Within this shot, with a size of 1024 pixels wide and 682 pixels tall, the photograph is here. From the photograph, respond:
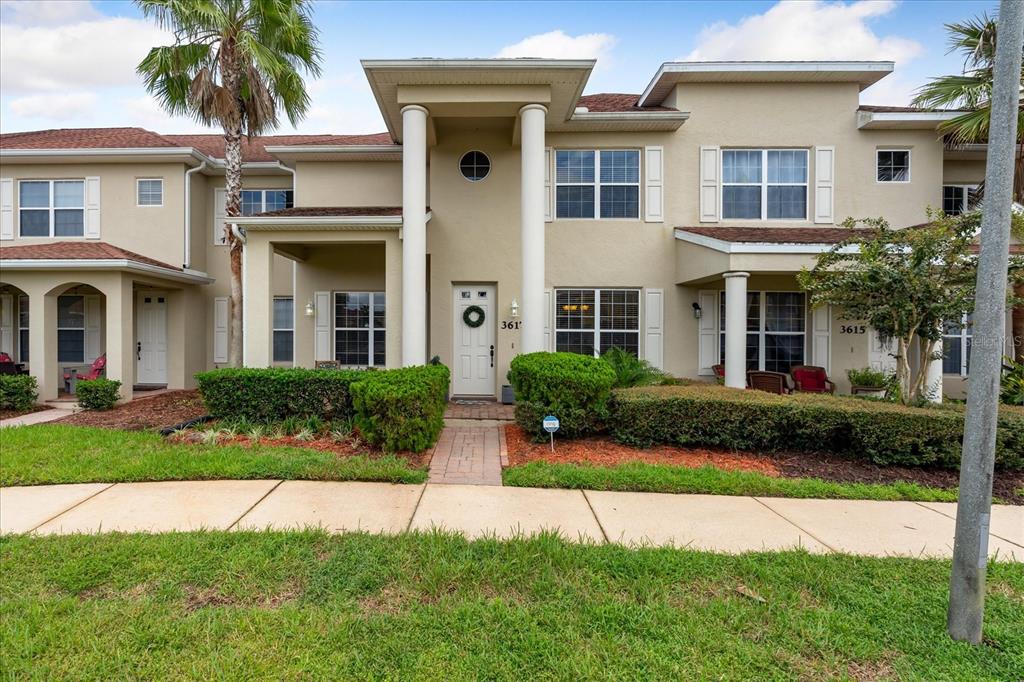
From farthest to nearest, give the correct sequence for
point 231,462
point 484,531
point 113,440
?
point 113,440, point 231,462, point 484,531

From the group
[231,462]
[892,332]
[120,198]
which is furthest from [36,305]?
[892,332]

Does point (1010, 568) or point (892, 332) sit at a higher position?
point (892, 332)

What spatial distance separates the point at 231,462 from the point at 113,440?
2.51 metres

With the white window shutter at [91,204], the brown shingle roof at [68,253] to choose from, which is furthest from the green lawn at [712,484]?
the white window shutter at [91,204]

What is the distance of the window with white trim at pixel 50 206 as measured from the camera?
12203 mm

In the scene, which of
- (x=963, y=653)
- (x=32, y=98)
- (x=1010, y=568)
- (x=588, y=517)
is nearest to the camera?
(x=963, y=653)

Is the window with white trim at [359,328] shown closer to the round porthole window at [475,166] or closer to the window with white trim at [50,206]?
the round porthole window at [475,166]

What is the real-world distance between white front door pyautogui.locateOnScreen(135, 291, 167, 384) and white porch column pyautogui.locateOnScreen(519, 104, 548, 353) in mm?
10513

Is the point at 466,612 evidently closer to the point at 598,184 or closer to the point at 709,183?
the point at 598,184

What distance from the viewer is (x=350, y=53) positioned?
8.59 metres

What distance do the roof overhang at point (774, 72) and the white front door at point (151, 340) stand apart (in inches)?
554

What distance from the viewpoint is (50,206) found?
40.1ft

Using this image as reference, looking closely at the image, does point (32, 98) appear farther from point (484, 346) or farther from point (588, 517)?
point (588, 517)

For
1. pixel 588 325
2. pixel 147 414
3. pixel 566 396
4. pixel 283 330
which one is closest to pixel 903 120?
pixel 588 325
